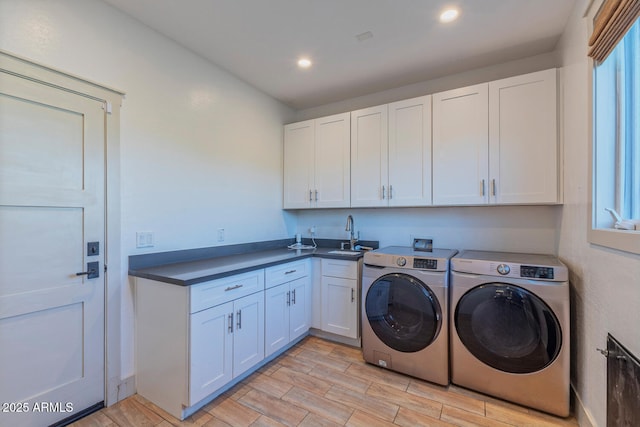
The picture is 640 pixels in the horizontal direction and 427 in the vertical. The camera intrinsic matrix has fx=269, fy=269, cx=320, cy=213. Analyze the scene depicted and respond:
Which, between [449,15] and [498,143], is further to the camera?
[498,143]

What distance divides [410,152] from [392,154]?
172 millimetres

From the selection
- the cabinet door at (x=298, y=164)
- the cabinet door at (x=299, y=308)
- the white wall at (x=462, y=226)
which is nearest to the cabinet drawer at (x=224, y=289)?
the cabinet door at (x=299, y=308)

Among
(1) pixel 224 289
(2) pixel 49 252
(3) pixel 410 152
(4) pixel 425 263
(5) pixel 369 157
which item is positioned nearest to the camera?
(2) pixel 49 252

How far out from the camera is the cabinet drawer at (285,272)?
2251 mm

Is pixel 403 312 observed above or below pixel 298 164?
below

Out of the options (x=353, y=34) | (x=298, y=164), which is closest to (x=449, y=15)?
(x=353, y=34)

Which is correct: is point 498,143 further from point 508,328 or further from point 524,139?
point 508,328

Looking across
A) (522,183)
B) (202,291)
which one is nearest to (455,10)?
(522,183)

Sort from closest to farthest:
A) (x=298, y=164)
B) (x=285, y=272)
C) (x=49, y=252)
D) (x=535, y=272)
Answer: (x=49, y=252) → (x=535, y=272) → (x=285, y=272) → (x=298, y=164)

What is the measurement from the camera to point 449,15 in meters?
1.86

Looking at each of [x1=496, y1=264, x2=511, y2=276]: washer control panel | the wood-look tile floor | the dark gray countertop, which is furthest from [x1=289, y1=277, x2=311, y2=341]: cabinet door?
[x1=496, y1=264, x2=511, y2=276]: washer control panel

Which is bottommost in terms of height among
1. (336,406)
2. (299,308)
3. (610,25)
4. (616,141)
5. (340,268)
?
(336,406)

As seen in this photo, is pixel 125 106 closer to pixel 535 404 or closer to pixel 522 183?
pixel 522 183

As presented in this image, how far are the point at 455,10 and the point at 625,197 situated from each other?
1506 millimetres
